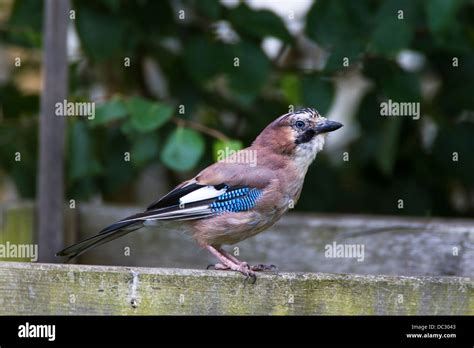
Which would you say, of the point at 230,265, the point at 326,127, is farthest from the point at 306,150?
the point at 230,265

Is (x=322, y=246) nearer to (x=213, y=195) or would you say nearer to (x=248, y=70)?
(x=213, y=195)

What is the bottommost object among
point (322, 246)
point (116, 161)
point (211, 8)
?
point (322, 246)

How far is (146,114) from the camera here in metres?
4.66

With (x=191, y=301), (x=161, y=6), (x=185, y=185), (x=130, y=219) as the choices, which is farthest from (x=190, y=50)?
(x=191, y=301)

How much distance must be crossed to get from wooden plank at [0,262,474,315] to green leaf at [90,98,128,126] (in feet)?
5.45

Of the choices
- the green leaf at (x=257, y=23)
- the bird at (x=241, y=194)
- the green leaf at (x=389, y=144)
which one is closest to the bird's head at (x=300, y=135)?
the bird at (x=241, y=194)

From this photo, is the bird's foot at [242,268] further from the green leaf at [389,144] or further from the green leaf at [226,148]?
the green leaf at [389,144]

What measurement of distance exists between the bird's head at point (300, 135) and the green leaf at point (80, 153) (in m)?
1.16

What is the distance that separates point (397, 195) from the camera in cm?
604

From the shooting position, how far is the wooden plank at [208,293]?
3102mm

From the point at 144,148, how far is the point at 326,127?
1.26m

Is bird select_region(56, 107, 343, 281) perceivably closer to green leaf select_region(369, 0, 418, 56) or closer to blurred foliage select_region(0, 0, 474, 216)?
blurred foliage select_region(0, 0, 474, 216)

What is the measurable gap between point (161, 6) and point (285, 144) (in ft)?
5.29
